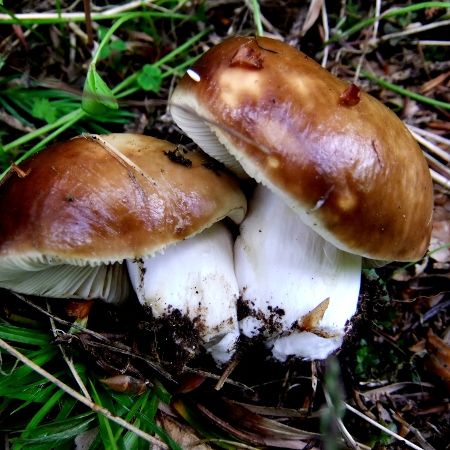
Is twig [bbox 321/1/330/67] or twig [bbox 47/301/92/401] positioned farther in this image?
twig [bbox 321/1/330/67]

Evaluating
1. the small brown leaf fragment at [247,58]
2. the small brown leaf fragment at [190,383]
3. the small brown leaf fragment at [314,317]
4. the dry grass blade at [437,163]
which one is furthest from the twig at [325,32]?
the small brown leaf fragment at [190,383]

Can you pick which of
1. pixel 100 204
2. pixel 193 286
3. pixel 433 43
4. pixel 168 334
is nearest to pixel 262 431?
pixel 168 334

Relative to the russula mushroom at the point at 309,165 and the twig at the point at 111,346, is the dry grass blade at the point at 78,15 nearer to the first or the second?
the russula mushroom at the point at 309,165

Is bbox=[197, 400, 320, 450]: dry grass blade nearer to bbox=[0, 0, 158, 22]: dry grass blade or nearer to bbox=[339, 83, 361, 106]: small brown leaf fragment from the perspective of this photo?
bbox=[339, 83, 361, 106]: small brown leaf fragment

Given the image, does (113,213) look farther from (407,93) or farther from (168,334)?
(407,93)

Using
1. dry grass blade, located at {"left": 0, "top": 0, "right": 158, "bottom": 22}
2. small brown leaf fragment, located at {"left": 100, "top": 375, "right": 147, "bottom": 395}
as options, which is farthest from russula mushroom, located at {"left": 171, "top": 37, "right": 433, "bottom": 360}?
dry grass blade, located at {"left": 0, "top": 0, "right": 158, "bottom": 22}

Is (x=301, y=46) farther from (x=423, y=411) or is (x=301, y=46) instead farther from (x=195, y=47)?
(x=423, y=411)
